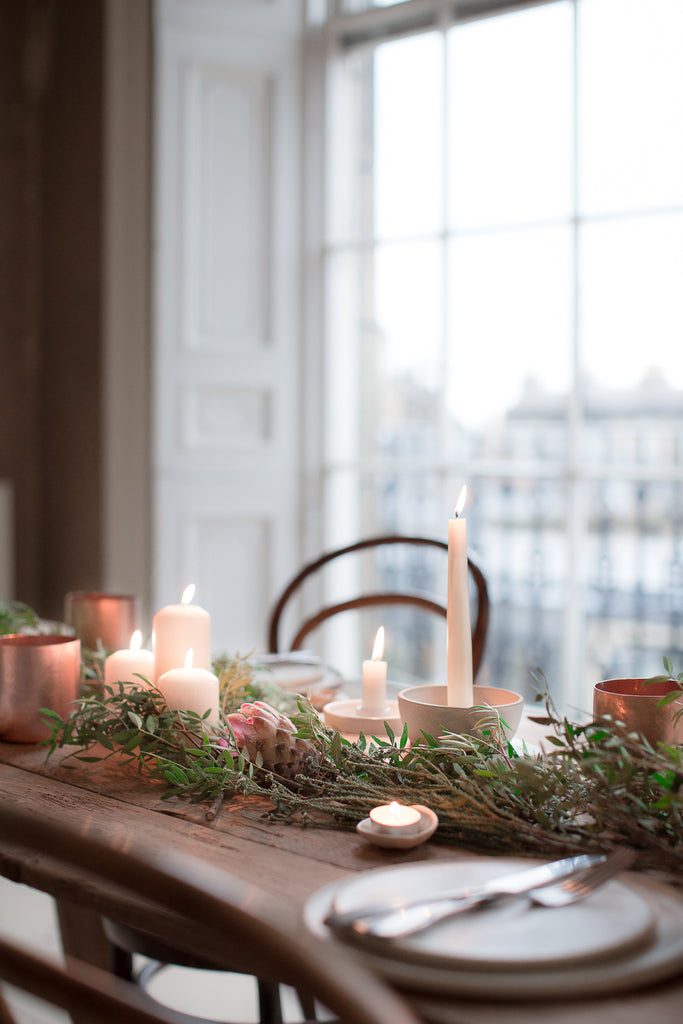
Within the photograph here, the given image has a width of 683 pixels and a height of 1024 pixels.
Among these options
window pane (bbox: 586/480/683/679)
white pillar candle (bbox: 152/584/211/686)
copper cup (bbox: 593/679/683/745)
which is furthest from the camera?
window pane (bbox: 586/480/683/679)

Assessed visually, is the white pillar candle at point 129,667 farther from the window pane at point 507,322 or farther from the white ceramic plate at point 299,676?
the window pane at point 507,322

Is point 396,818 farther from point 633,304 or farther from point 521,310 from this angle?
point 521,310

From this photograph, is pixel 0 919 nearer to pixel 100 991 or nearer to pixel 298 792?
pixel 298 792

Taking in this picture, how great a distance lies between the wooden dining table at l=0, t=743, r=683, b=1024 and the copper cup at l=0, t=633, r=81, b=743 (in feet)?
0.17

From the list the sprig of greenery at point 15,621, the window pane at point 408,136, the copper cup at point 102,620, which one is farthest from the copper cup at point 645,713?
the window pane at point 408,136

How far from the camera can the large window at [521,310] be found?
2.48 metres

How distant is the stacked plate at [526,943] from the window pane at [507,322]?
2.19 meters

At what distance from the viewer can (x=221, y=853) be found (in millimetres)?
672

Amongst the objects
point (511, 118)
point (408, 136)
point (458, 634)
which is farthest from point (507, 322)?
point (458, 634)

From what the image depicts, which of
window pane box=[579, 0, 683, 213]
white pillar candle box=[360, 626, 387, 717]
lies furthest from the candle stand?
window pane box=[579, 0, 683, 213]

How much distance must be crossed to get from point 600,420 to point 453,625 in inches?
75.1

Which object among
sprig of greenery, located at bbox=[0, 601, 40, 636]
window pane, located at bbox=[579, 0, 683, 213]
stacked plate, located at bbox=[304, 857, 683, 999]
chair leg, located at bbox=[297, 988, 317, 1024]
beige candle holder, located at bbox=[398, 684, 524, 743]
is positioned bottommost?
chair leg, located at bbox=[297, 988, 317, 1024]

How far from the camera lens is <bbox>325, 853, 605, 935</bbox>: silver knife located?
523mm

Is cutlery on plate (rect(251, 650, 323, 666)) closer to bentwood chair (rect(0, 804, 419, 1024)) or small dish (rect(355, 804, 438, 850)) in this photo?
small dish (rect(355, 804, 438, 850))
